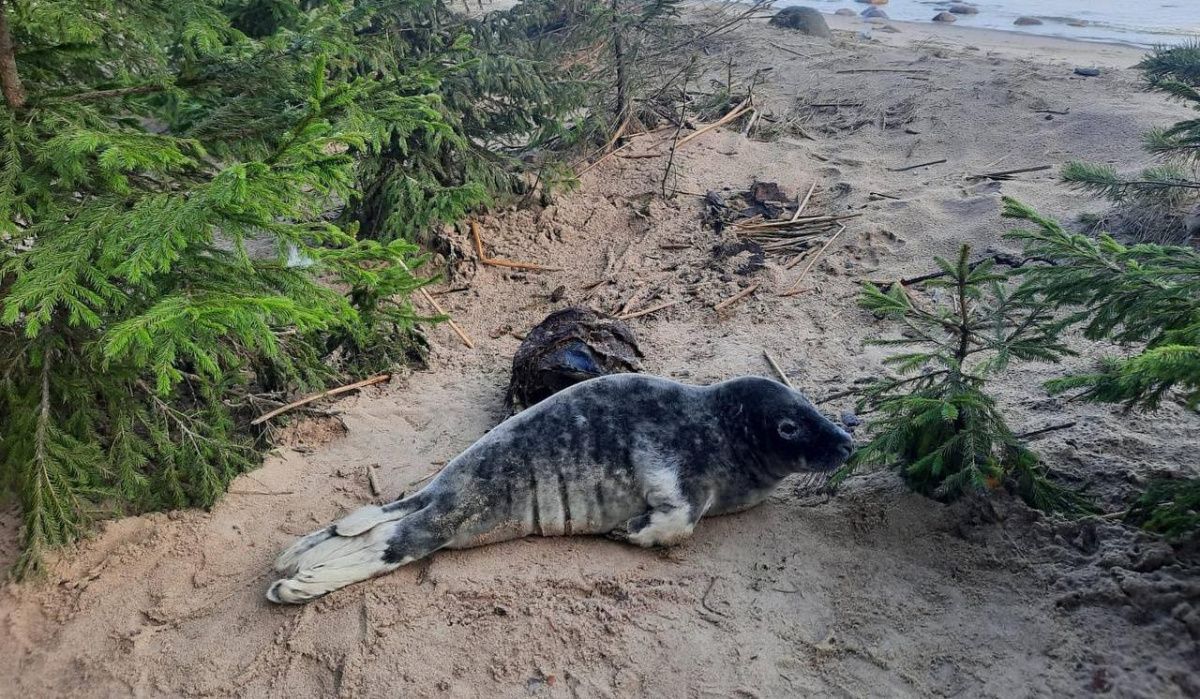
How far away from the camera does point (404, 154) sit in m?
6.35

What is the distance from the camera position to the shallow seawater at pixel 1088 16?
615 inches

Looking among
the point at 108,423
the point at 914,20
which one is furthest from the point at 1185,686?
the point at 914,20

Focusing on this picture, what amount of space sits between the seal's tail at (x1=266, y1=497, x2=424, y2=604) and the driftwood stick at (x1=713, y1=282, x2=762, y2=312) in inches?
119

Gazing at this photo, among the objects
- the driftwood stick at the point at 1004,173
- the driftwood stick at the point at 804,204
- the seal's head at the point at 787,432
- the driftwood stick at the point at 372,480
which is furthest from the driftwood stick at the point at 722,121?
the driftwood stick at the point at 372,480

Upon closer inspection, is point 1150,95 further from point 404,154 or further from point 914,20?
point 914,20

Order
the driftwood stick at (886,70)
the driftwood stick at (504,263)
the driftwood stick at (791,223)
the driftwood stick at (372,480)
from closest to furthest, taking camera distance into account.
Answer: the driftwood stick at (372,480), the driftwood stick at (504,263), the driftwood stick at (791,223), the driftwood stick at (886,70)

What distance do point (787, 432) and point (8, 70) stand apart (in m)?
3.80

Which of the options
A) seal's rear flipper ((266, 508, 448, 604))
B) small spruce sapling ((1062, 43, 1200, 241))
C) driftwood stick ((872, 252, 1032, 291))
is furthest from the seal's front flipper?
driftwood stick ((872, 252, 1032, 291))

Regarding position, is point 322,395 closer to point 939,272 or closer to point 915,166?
point 939,272

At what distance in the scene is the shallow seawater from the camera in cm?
1562

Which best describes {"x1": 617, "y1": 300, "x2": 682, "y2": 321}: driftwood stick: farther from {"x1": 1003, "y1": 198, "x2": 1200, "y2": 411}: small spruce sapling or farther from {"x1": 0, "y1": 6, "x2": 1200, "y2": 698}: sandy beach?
{"x1": 1003, "y1": 198, "x2": 1200, "y2": 411}: small spruce sapling

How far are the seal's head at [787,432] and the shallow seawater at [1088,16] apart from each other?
15351 mm

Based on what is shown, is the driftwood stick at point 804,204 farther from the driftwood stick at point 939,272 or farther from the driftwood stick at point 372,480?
the driftwood stick at point 372,480

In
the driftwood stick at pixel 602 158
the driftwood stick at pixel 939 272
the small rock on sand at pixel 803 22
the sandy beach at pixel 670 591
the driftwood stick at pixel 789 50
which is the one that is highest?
the small rock on sand at pixel 803 22
